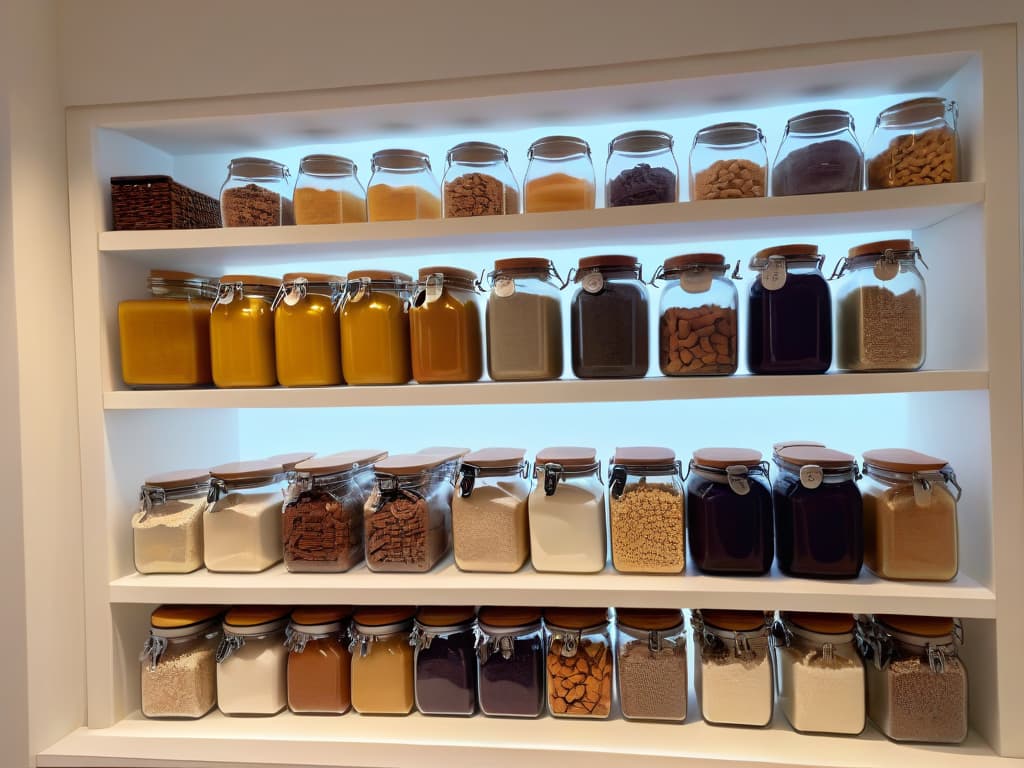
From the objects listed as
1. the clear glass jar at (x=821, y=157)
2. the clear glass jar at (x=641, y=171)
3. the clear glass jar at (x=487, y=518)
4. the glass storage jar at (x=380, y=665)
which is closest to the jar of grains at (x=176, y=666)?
the glass storage jar at (x=380, y=665)

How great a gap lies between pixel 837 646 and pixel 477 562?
656 millimetres

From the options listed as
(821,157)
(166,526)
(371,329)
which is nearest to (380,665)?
(166,526)

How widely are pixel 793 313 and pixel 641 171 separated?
374 millimetres

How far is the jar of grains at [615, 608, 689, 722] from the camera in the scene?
116cm

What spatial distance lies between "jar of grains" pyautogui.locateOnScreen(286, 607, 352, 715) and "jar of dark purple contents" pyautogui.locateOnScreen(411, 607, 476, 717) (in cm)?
16

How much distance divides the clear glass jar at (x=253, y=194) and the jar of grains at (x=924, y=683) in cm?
141

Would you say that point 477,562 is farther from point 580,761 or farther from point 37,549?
point 37,549

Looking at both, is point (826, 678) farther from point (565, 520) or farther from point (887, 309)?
point (887, 309)

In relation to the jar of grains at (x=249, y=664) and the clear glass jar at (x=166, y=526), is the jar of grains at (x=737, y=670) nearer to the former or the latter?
the jar of grains at (x=249, y=664)

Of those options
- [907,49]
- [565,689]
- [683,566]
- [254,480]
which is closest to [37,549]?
[254,480]

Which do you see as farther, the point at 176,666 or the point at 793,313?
the point at 176,666

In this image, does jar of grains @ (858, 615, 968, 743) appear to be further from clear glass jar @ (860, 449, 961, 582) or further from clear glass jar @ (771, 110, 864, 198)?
clear glass jar @ (771, 110, 864, 198)

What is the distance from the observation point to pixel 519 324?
3.92 ft

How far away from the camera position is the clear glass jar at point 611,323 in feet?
3.83
